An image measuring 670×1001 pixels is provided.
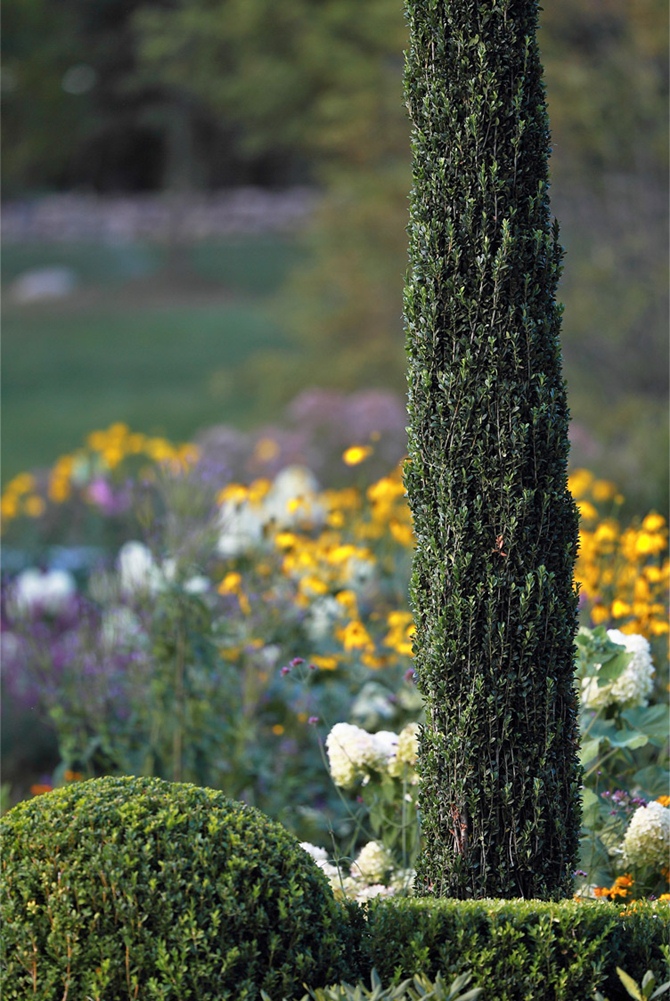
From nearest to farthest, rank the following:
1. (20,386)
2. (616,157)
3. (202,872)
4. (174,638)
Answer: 1. (202,872)
2. (174,638)
3. (616,157)
4. (20,386)

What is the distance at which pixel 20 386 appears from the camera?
Answer: 1883 centimetres

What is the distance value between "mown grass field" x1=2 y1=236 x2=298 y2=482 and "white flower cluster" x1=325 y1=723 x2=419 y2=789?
1002 cm

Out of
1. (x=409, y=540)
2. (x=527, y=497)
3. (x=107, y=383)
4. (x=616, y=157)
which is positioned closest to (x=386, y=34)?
(x=616, y=157)

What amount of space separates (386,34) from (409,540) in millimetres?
9933

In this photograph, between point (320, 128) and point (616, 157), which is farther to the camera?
point (320, 128)

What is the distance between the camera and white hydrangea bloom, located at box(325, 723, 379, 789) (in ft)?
10.3

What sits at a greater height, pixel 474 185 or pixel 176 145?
pixel 176 145

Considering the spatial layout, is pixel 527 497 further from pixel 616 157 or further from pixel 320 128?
pixel 320 128

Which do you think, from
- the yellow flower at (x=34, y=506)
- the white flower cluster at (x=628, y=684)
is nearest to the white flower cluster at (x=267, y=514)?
the white flower cluster at (x=628, y=684)

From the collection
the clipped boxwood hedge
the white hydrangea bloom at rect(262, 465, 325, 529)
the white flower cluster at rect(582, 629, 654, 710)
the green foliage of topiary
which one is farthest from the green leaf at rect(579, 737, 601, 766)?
the white hydrangea bloom at rect(262, 465, 325, 529)

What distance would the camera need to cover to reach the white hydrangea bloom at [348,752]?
10.3 ft

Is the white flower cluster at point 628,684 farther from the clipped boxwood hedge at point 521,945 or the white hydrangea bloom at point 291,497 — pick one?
the white hydrangea bloom at point 291,497

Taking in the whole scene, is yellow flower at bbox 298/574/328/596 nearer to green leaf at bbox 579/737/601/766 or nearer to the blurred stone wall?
green leaf at bbox 579/737/601/766

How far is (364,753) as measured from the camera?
3.16m
